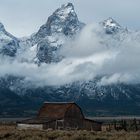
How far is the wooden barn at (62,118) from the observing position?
104 meters

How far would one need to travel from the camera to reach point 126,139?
1834 inches

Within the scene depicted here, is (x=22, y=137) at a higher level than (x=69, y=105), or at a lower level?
lower

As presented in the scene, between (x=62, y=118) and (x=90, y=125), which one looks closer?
(x=62, y=118)

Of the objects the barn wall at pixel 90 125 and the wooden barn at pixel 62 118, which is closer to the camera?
the wooden barn at pixel 62 118

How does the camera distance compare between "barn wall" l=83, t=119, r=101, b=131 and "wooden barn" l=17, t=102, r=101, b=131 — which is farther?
"barn wall" l=83, t=119, r=101, b=131

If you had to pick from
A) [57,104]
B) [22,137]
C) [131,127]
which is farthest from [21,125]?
[22,137]

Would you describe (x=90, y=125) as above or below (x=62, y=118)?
below

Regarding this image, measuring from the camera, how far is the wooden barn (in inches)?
4105

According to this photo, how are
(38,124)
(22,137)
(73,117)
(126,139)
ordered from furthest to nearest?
(73,117) < (38,124) < (22,137) < (126,139)

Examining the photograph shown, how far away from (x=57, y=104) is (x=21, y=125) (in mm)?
11898

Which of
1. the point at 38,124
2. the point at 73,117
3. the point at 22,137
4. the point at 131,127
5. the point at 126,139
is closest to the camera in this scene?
the point at 126,139

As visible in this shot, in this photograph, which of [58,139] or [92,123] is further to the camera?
[92,123]

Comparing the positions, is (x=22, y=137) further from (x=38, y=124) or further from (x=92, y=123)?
(x=92, y=123)

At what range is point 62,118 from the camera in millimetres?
106875
